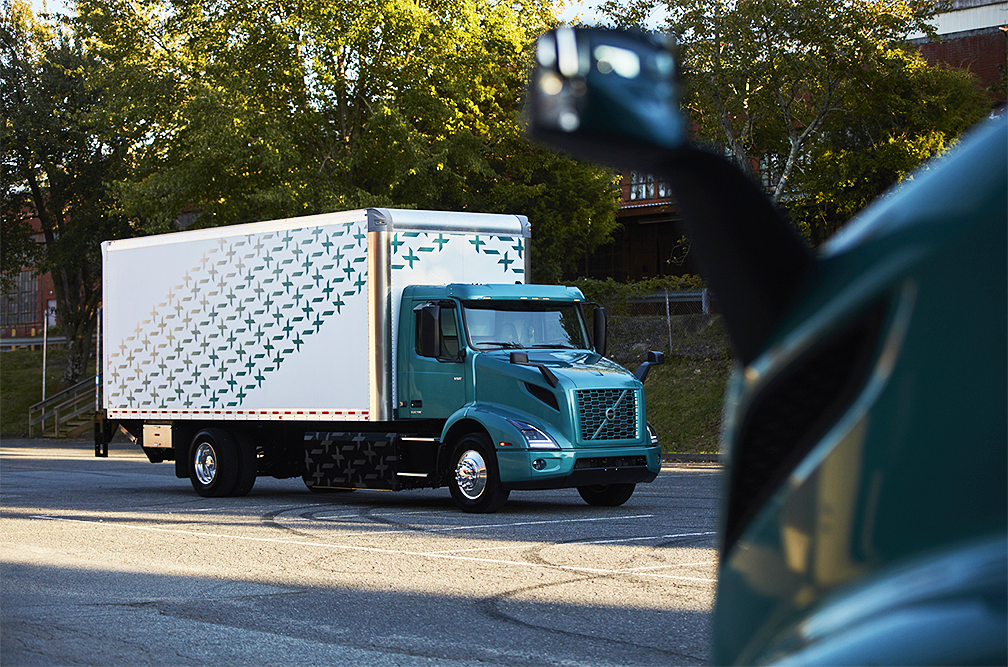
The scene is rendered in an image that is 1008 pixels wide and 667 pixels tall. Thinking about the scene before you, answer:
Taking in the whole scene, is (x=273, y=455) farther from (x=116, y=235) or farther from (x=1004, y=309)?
(x=116, y=235)

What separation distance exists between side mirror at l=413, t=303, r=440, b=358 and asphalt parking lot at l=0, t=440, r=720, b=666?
6.39 feet

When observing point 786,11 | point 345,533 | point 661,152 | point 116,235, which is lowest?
point 345,533

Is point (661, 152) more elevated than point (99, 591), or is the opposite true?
point (661, 152)

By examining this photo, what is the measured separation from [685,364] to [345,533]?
19734 millimetres

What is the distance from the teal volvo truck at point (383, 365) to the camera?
14.3 meters

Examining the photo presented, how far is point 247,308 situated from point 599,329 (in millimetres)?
4949

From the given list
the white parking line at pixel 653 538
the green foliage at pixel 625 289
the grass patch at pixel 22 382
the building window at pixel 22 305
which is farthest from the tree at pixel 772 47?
the building window at pixel 22 305

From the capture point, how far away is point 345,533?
1227 cm

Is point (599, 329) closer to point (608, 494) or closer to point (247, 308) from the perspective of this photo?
point (608, 494)

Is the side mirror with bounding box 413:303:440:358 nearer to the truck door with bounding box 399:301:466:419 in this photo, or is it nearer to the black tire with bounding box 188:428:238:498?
the truck door with bounding box 399:301:466:419

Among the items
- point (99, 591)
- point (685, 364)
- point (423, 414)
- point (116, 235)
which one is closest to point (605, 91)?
point (99, 591)

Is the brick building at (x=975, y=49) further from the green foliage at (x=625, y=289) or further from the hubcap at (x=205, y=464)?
the hubcap at (x=205, y=464)

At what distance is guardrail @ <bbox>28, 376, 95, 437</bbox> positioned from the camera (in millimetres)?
40062

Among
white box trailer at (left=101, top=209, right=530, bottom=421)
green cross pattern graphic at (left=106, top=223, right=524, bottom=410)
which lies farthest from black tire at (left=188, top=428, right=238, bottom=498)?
green cross pattern graphic at (left=106, top=223, right=524, bottom=410)
